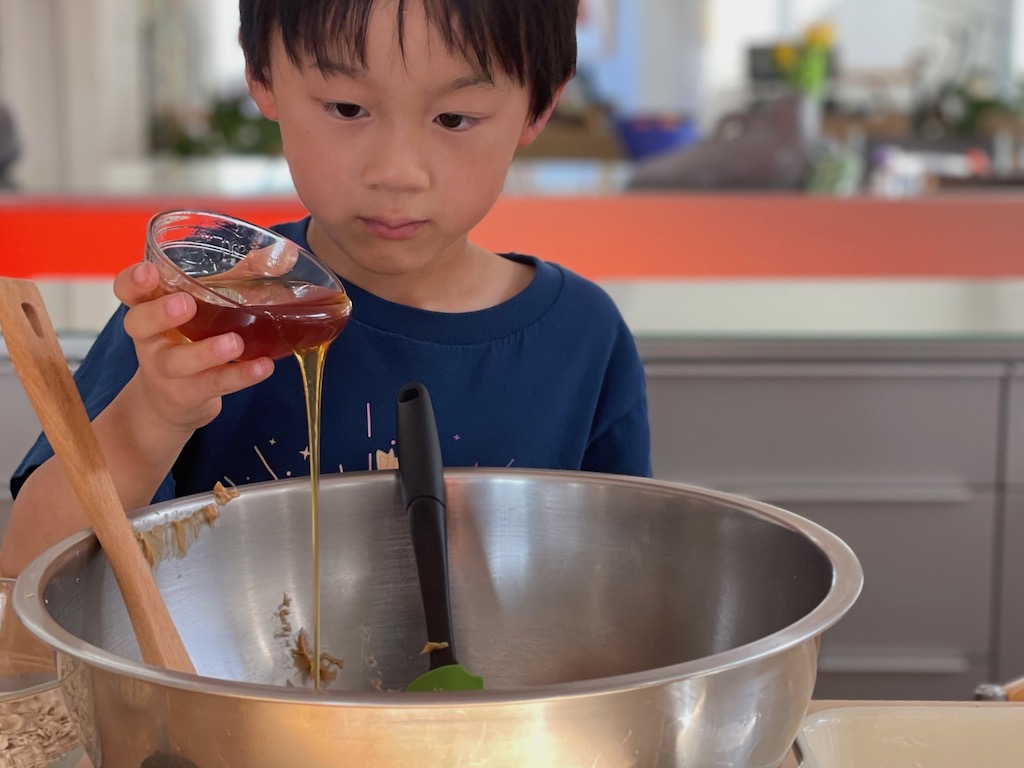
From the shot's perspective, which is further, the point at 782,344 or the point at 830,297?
the point at 830,297

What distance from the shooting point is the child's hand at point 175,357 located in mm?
739

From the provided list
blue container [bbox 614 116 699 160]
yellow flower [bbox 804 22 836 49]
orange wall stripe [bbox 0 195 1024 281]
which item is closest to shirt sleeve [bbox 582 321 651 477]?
orange wall stripe [bbox 0 195 1024 281]

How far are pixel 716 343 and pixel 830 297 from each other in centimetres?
42

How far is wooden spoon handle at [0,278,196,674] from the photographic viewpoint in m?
0.68

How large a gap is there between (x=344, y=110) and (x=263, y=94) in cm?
14

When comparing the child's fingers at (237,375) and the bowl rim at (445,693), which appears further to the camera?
the child's fingers at (237,375)

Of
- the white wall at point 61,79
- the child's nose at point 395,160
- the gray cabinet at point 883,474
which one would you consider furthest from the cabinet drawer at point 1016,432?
the white wall at point 61,79

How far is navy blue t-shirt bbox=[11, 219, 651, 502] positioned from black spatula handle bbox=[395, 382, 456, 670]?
28cm

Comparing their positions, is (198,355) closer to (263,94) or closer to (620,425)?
(263,94)

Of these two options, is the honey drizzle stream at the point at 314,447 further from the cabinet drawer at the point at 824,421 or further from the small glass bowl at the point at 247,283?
the cabinet drawer at the point at 824,421

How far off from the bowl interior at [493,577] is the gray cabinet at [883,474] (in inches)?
41.4

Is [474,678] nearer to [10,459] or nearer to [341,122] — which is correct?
[341,122]

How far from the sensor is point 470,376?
114cm

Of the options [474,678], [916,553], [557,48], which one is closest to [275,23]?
[557,48]
